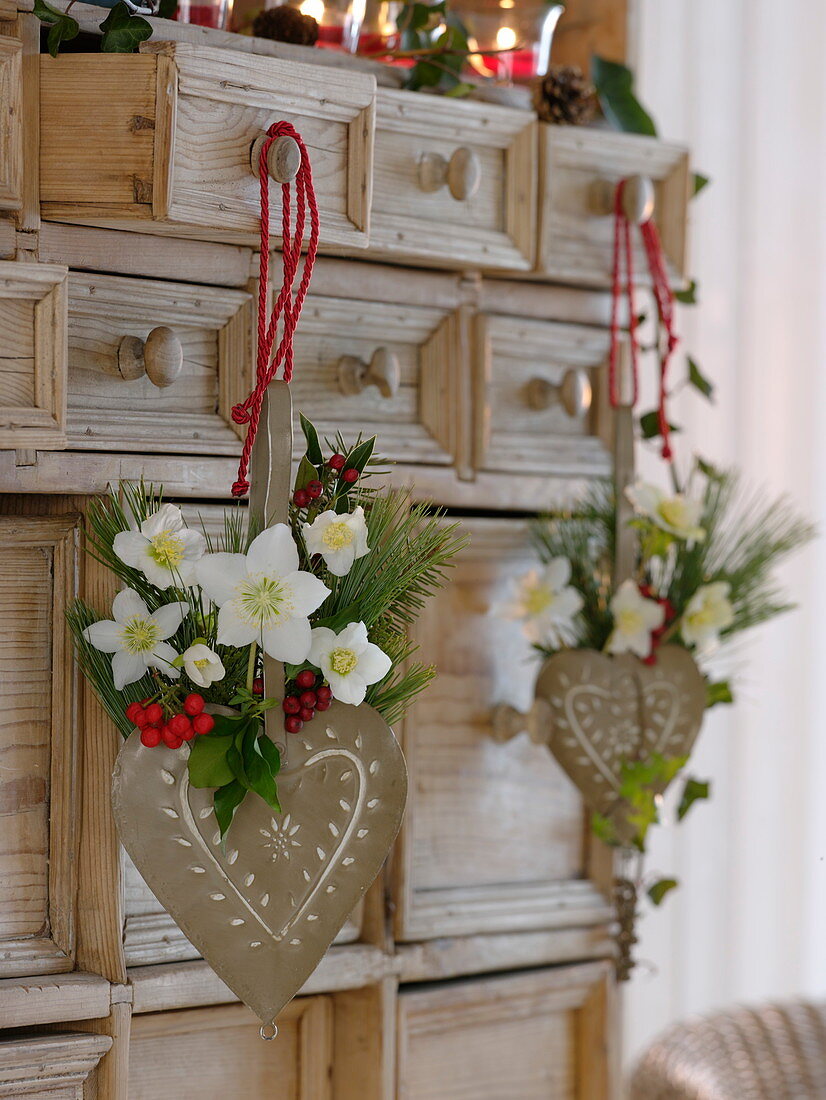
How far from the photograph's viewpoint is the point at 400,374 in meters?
0.98

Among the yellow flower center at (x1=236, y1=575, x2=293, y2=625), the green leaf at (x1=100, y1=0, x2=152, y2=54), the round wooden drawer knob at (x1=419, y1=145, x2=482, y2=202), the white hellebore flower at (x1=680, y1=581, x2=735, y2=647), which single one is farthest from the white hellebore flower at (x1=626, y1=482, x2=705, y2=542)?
the green leaf at (x1=100, y1=0, x2=152, y2=54)

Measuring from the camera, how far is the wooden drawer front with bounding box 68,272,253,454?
834mm

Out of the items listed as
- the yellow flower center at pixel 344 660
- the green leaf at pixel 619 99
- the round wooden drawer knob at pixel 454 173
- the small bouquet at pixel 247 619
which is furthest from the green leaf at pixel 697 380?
the yellow flower center at pixel 344 660

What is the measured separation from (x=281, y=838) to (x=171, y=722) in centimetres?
11

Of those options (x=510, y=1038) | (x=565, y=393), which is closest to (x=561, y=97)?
(x=565, y=393)

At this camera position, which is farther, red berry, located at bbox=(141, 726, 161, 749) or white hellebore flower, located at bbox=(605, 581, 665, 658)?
white hellebore flower, located at bbox=(605, 581, 665, 658)

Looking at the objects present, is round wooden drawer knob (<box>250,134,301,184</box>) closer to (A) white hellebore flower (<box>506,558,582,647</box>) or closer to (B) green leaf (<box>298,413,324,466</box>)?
(B) green leaf (<box>298,413,324,466</box>)

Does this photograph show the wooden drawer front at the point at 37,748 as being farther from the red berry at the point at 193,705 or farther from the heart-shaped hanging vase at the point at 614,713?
the heart-shaped hanging vase at the point at 614,713

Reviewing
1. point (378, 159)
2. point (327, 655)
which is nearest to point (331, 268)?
point (378, 159)

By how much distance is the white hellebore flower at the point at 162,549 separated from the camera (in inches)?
30.0

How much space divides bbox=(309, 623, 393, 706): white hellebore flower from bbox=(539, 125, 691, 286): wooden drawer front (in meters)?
0.39

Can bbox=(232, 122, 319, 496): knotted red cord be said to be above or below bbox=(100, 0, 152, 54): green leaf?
below

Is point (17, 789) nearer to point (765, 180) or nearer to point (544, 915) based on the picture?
point (544, 915)

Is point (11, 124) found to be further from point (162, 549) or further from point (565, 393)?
point (565, 393)
